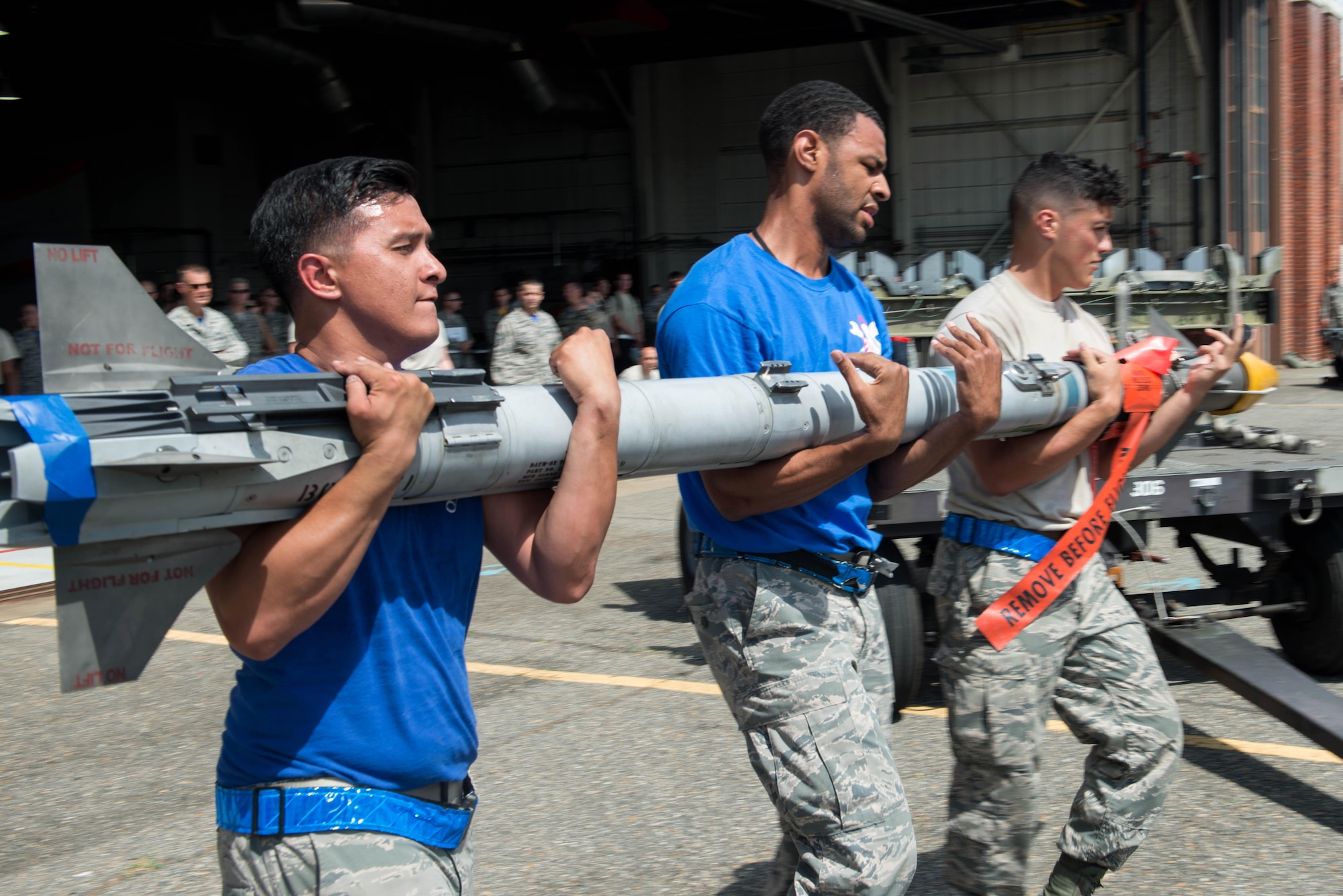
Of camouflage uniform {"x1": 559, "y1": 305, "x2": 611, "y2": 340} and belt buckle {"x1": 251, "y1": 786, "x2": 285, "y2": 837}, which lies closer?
belt buckle {"x1": 251, "y1": 786, "x2": 285, "y2": 837}

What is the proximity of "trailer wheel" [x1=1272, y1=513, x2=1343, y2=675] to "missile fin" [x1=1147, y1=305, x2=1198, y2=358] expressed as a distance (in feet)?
6.49

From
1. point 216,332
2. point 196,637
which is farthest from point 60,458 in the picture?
point 216,332

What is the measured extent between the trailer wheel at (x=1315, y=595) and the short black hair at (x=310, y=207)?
4469 mm

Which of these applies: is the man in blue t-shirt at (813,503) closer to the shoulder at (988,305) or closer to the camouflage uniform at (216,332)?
the shoulder at (988,305)

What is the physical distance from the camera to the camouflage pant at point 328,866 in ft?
5.95

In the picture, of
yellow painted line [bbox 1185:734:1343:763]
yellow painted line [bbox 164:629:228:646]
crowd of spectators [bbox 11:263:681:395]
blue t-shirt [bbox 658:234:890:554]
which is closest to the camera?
blue t-shirt [bbox 658:234:890:554]

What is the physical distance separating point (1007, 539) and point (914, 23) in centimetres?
1877

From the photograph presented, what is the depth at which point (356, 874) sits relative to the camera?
5.95 ft

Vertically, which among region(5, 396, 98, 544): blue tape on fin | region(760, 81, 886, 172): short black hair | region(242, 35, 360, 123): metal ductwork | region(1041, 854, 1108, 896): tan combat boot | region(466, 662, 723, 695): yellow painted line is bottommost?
region(466, 662, 723, 695): yellow painted line

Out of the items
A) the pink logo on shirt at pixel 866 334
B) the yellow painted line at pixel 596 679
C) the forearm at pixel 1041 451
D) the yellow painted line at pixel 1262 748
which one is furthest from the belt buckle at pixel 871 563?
the yellow painted line at pixel 596 679

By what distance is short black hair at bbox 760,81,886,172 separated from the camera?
2.89 metres

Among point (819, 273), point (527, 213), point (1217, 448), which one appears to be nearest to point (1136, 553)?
point (1217, 448)

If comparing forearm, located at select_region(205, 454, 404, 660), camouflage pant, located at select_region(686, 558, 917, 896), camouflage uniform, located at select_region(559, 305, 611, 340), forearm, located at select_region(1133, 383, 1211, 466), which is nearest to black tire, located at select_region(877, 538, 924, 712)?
forearm, located at select_region(1133, 383, 1211, 466)

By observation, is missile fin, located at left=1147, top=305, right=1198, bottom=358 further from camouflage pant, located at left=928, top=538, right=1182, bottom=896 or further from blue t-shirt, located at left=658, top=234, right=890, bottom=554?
blue t-shirt, located at left=658, top=234, right=890, bottom=554
